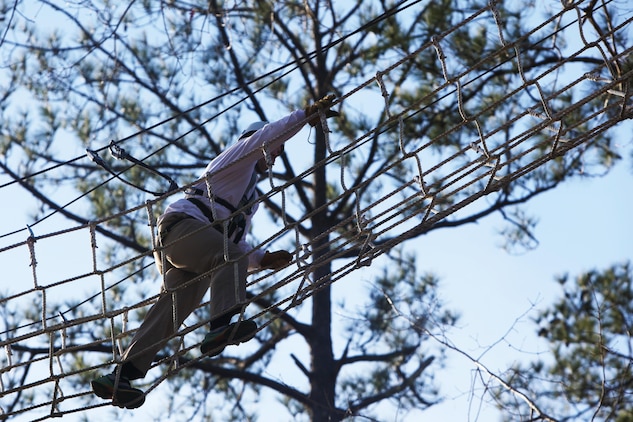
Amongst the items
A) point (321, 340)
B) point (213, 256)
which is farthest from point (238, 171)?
point (321, 340)

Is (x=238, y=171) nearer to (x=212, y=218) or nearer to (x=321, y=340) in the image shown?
(x=212, y=218)

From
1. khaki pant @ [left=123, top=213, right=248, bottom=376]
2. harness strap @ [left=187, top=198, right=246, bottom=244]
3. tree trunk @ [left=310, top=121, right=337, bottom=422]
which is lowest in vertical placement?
khaki pant @ [left=123, top=213, right=248, bottom=376]

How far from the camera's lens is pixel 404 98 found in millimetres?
6293

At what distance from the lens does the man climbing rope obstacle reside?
136 inches

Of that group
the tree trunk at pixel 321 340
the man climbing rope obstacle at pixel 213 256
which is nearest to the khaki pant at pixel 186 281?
the man climbing rope obstacle at pixel 213 256

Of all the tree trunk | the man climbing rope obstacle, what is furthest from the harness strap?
the tree trunk

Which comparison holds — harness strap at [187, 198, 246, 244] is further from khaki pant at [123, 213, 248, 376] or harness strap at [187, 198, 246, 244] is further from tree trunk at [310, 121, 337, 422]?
tree trunk at [310, 121, 337, 422]

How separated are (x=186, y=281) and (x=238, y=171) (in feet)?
1.14

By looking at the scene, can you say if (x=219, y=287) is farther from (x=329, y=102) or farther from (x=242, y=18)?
(x=242, y=18)

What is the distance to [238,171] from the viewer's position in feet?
12.0

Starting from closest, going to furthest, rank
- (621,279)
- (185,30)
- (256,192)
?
1. (256,192)
2. (185,30)
3. (621,279)

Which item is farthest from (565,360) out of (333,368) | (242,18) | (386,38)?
(242,18)

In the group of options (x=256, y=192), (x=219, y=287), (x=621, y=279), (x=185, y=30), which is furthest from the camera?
(x=621, y=279)

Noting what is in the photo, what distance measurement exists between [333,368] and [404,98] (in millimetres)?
1367
